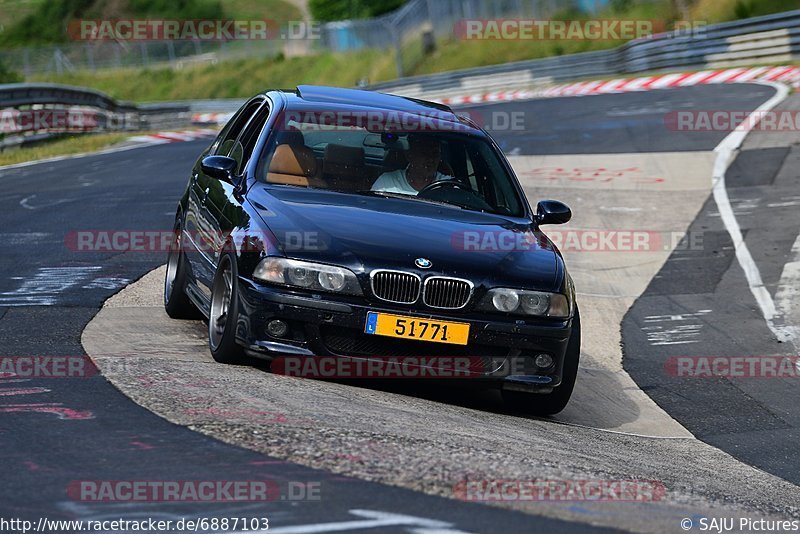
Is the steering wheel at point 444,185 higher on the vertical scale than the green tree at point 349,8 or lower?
lower

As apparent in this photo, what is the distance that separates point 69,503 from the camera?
433cm

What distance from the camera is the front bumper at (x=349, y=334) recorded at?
22.5 feet

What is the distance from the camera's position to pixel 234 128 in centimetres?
935

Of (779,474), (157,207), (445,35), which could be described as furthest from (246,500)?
(445,35)

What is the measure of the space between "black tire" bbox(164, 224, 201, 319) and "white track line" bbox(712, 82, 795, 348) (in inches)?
179

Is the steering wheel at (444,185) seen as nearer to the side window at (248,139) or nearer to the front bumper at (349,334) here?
the side window at (248,139)

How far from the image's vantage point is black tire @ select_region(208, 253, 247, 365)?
23.3 feet

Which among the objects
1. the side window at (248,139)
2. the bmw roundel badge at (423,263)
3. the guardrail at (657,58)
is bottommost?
the bmw roundel badge at (423,263)

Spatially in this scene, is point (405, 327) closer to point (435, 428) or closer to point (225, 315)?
point (435, 428)

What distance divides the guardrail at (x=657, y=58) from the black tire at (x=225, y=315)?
27.8 m

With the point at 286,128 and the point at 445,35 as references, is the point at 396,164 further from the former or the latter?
the point at 445,35

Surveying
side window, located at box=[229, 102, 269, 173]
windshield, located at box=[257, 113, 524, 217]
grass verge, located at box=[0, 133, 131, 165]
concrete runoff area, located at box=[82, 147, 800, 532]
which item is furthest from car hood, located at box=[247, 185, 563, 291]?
grass verge, located at box=[0, 133, 131, 165]

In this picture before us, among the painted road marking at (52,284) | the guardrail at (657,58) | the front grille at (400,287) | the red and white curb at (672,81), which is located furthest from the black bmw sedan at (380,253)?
the guardrail at (657,58)

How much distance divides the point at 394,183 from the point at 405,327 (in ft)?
4.85
